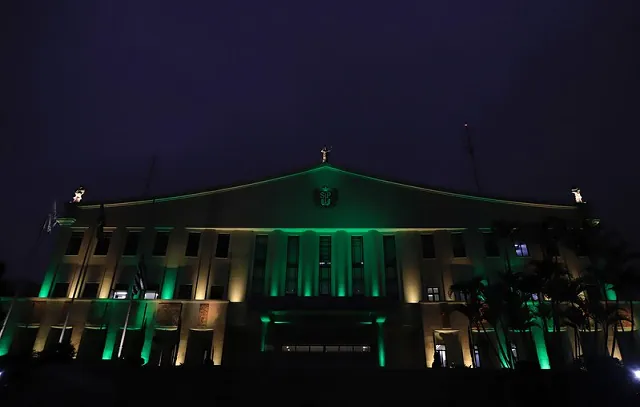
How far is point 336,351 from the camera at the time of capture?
104 ft

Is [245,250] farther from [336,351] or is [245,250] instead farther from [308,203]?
[336,351]

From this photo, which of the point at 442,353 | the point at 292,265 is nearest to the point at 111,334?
the point at 292,265

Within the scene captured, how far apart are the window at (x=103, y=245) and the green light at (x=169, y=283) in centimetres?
529

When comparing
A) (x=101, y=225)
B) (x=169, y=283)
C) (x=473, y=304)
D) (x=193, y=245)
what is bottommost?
(x=473, y=304)

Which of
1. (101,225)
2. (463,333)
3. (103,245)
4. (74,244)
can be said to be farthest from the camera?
(74,244)

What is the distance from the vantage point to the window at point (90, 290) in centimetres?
3375

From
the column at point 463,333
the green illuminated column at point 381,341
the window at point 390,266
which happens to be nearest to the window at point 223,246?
the window at point 390,266

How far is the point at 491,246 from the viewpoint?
115ft

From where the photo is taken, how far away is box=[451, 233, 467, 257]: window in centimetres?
3484

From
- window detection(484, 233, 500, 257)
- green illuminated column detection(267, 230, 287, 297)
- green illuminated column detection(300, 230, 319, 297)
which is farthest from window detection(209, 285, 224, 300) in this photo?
window detection(484, 233, 500, 257)

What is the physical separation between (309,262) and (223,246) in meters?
6.59

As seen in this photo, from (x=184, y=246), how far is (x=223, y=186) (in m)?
5.42

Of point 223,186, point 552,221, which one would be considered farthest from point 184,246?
point 552,221

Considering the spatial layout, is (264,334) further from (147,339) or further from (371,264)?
(371,264)
